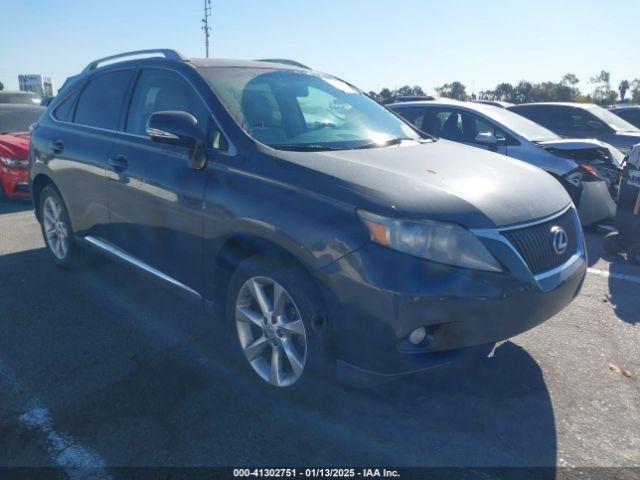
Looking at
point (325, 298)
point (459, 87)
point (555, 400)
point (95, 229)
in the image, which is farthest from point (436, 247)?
point (459, 87)

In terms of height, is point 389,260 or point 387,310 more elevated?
point 389,260

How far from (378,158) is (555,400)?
1.67m

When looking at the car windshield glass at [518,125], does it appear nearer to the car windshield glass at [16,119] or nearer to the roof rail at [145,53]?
the roof rail at [145,53]

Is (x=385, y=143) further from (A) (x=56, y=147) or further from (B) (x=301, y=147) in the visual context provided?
(A) (x=56, y=147)

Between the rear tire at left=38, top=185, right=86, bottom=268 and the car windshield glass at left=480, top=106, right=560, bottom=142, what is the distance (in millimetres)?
5263

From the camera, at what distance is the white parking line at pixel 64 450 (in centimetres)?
246

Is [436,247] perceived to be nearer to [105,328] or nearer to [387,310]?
[387,310]

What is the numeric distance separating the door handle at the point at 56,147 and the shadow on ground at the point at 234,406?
1.52 meters

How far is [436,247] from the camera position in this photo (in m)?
2.52

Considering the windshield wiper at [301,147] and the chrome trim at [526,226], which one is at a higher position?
the windshield wiper at [301,147]

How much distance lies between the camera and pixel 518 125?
24.0ft

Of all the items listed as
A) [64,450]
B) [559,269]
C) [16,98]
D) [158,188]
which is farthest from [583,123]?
[16,98]

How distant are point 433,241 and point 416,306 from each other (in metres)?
0.31

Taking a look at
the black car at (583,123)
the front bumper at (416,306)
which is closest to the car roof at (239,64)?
the front bumper at (416,306)
